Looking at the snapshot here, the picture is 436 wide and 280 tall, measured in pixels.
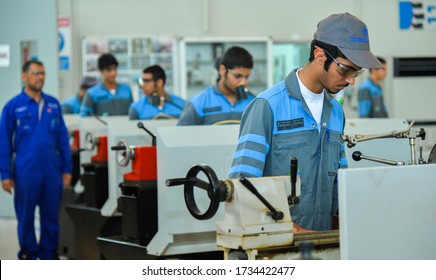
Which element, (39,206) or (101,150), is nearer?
(101,150)

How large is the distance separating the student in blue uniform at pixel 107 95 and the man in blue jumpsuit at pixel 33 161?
4.36ft

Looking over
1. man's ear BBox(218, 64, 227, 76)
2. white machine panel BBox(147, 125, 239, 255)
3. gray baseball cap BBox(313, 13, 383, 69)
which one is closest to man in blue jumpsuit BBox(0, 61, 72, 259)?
man's ear BBox(218, 64, 227, 76)

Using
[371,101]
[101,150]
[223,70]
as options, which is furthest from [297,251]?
[371,101]

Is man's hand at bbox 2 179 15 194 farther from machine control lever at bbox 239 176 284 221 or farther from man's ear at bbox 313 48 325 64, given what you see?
machine control lever at bbox 239 176 284 221

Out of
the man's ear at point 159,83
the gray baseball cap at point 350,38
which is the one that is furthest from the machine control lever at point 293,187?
the man's ear at point 159,83

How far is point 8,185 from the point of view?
12.3ft

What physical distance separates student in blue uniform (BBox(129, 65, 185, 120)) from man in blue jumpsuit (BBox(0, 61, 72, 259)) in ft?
2.17

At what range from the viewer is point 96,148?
3.85 metres

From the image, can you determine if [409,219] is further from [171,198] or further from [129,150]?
[129,150]

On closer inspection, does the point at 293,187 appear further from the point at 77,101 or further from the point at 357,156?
the point at 77,101

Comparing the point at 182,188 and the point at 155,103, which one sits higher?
the point at 155,103

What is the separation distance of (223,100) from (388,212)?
2075 mm

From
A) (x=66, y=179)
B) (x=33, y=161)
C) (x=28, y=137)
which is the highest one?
(x=28, y=137)
